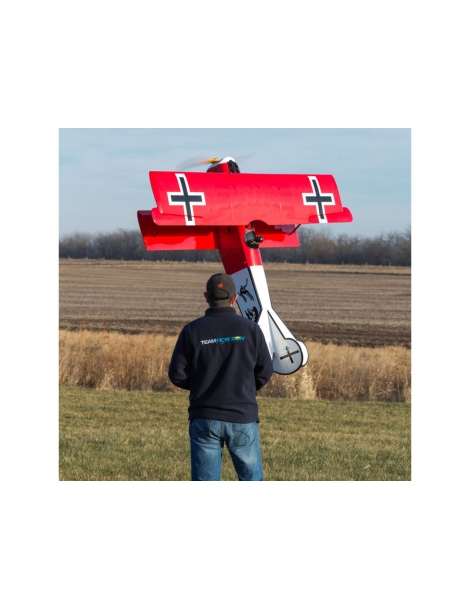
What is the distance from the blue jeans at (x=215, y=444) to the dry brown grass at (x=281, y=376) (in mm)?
6113

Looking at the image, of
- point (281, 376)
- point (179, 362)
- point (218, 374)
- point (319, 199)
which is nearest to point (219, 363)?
point (218, 374)

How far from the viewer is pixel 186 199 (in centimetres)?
475

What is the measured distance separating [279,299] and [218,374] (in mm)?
24698

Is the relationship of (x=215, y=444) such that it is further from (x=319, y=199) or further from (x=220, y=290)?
(x=319, y=199)

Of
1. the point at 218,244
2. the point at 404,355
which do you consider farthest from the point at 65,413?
the point at 404,355

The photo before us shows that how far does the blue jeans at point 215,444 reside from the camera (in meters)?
4.00

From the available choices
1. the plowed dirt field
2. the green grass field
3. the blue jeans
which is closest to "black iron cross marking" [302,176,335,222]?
the blue jeans

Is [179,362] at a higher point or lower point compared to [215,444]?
higher

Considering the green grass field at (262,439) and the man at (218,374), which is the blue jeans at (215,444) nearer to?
the man at (218,374)

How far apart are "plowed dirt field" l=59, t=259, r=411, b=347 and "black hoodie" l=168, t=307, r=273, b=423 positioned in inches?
499

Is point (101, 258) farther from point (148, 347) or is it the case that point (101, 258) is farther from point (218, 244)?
point (218, 244)

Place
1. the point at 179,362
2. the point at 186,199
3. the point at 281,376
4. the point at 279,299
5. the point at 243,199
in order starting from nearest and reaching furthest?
the point at 179,362, the point at 186,199, the point at 243,199, the point at 281,376, the point at 279,299

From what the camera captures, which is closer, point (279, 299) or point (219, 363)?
point (219, 363)

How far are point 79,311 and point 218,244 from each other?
19.9 metres
